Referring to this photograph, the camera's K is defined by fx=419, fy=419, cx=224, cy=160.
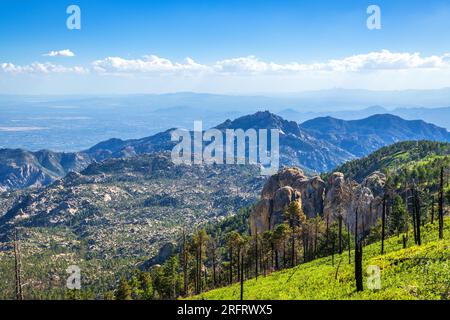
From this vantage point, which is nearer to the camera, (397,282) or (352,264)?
(397,282)

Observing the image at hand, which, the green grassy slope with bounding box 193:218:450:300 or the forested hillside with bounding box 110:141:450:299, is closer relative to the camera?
the green grassy slope with bounding box 193:218:450:300

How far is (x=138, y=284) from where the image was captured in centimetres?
10606

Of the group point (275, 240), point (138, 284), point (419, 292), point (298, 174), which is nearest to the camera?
point (419, 292)

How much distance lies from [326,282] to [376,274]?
9.80 m

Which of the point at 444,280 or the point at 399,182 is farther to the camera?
the point at 399,182

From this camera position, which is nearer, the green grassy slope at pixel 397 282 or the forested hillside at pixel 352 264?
the green grassy slope at pixel 397 282

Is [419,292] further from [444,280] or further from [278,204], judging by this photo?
[278,204]

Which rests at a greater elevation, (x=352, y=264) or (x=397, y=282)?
(x=397, y=282)
